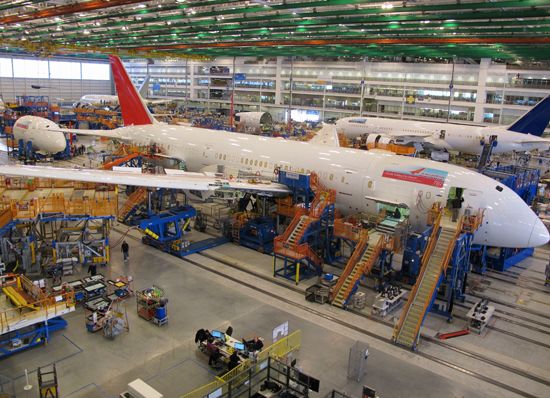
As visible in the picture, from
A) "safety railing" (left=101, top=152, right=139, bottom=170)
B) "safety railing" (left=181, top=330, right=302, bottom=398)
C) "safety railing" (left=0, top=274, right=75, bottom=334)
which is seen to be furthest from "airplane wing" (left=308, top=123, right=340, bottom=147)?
"safety railing" (left=0, top=274, right=75, bottom=334)

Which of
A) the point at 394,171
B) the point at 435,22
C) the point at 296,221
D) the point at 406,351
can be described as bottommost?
the point at 406,351

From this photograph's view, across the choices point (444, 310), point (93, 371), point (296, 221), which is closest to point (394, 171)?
point (296, 221)

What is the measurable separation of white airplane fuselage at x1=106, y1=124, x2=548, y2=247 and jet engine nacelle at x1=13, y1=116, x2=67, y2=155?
20.1 meters

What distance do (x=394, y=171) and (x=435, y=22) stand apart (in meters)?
16.2

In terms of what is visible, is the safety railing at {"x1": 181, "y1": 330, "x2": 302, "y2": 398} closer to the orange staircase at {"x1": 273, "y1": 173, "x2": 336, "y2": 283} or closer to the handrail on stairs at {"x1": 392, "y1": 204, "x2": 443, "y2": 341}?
the handrail on stairs at {"x1": 392, "y1": 204, "x2": 443, "y2": 341}

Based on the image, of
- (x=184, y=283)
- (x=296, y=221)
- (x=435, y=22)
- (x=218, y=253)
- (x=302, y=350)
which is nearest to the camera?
(x=302, y=350)

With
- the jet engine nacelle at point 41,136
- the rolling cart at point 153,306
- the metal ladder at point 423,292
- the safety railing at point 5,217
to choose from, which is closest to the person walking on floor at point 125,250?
the safety railing at point 5,217

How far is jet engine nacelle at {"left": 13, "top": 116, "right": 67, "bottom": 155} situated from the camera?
1673 inches

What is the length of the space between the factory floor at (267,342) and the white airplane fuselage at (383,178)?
3.65 m

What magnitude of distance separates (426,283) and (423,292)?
48cm

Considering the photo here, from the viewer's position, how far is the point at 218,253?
24016 mm

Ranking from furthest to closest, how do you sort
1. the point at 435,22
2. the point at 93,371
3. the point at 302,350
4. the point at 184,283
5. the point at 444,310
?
the point at 435,22 < the point at 184,283 < the point at 444,310 < the point at 302,350 < the point at 93,371

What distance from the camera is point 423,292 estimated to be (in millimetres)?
17062

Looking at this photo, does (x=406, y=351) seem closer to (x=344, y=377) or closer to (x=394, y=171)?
(x=344, y=377)
